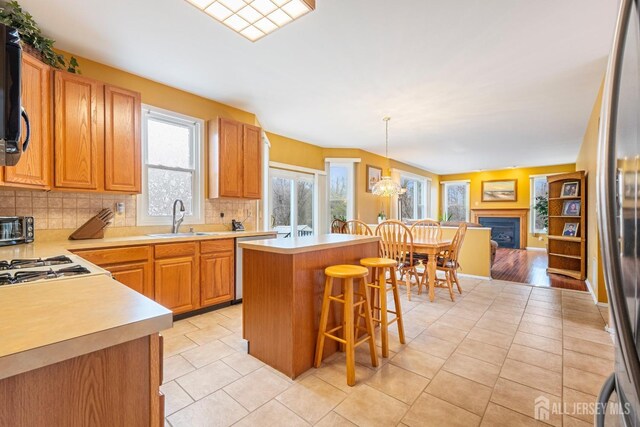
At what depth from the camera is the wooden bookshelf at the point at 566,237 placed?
15.5 feet

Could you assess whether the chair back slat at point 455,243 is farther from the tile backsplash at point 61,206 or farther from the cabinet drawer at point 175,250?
the tile backsplash at point 61,206

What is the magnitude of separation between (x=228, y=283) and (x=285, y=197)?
2.39 metres

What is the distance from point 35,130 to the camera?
2.24 metres

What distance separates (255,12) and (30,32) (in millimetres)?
1739

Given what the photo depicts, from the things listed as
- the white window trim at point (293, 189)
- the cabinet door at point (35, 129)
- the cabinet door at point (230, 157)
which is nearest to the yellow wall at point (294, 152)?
the white window trim at point (293, 189)

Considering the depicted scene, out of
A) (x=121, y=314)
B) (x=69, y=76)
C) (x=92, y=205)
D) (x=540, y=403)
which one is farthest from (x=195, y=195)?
(x=540, y=403)

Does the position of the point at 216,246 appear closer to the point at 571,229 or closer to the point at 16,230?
the point at 16,230

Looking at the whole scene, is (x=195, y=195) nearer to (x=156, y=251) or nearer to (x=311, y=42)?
(x=156, y=251)

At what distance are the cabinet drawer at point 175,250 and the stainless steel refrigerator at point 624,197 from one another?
3.09m

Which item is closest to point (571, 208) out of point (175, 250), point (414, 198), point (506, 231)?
point (414, 198)

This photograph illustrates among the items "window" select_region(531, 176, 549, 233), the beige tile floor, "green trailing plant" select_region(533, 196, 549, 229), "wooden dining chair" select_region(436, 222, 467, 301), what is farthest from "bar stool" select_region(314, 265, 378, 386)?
"window" select_region(531, 176, 549, 233)

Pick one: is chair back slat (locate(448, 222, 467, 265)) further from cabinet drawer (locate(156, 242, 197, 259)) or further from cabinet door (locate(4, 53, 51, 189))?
cabinet door (locate(4, 53, 51, 189))

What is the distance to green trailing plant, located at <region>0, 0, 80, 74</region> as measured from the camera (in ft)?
6.62

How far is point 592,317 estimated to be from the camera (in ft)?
9.99
